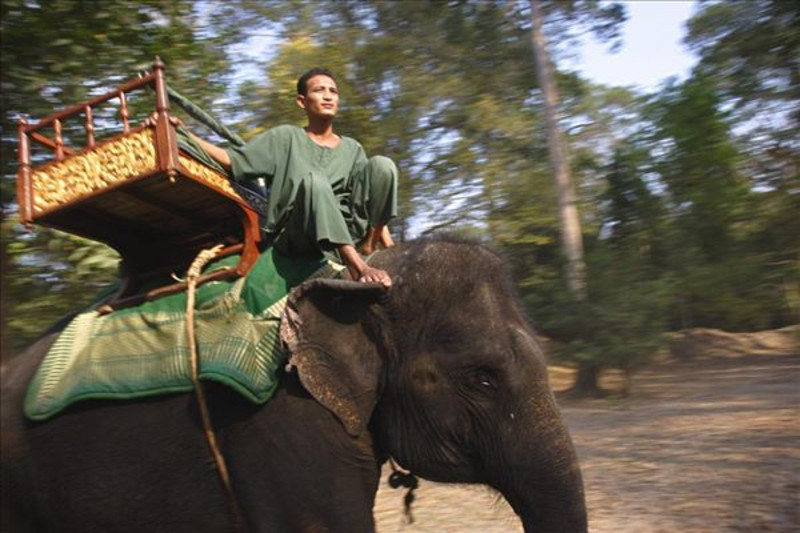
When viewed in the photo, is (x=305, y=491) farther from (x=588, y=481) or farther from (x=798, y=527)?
(x=588, y=481)

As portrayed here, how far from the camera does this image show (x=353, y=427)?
105 inches

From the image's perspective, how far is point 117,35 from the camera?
6137mm

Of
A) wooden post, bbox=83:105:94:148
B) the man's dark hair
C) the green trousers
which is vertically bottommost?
the green trousers

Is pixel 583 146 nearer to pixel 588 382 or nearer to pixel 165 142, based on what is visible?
pixel 588 382

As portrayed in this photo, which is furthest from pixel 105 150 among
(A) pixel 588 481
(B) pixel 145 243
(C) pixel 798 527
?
(A) pixel 588 481

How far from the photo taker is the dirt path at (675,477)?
515 cm

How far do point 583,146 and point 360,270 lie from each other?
2030 cm

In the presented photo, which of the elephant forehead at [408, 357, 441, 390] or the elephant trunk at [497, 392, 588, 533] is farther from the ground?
the elephant forehead at [408, 357, 441, 390]

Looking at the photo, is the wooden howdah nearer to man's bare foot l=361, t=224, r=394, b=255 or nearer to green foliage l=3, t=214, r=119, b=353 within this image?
man's bare foot l=361, t=224, r=394, b=255

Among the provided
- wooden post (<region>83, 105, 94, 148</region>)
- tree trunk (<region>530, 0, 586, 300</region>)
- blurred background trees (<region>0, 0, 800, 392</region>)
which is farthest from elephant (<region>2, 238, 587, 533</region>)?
tree trunk (<region>530, 0, 586, 300</region>)

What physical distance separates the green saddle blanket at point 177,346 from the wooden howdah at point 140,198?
14 cm

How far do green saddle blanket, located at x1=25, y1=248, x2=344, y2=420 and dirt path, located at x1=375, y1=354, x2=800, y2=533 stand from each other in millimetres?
1078

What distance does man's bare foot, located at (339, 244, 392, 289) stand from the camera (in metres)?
2.76

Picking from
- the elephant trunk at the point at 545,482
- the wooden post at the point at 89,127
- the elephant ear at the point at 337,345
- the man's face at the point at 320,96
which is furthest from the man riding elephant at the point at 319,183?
the elephant trunk at the point at 545,482
